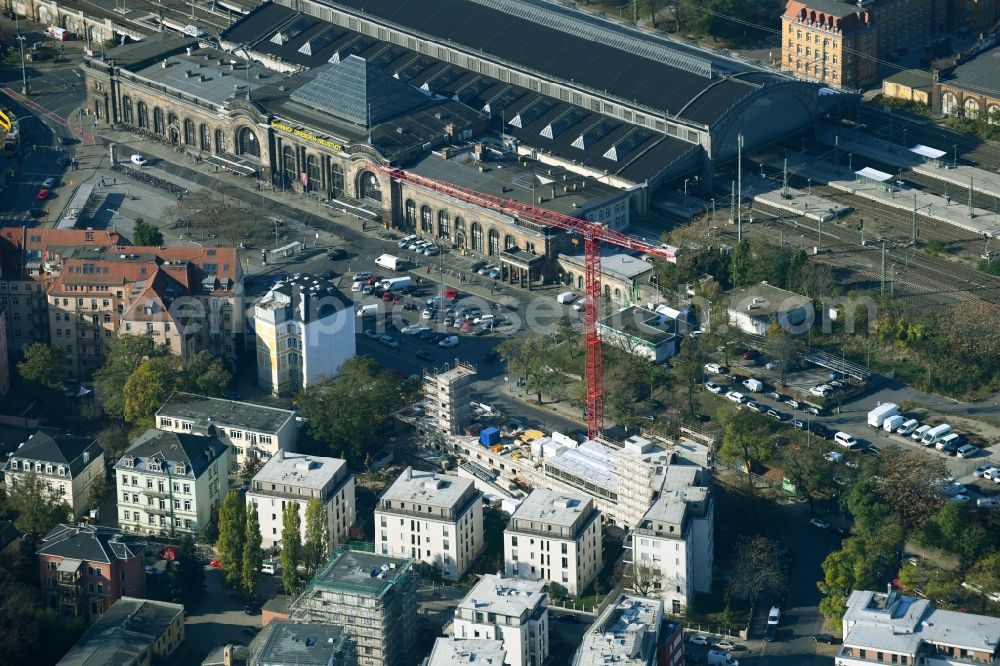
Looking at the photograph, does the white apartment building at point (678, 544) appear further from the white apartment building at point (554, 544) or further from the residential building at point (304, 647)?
the residential building at point (304, 647)

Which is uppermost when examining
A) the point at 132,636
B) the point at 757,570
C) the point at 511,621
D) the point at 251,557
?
the point at 511,621

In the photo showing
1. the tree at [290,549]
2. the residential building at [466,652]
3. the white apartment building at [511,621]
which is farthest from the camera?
the tree at [290,549]

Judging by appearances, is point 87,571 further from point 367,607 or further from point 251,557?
Result: point 367,607

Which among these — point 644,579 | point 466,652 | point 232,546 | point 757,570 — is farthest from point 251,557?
point 757,570

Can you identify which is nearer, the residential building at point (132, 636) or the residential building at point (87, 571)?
the residential building at point (132, 636)

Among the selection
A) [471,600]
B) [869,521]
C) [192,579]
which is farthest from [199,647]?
[869,521]

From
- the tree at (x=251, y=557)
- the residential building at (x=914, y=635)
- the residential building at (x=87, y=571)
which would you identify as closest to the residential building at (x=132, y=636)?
the residential building at (x=87, y=571)
